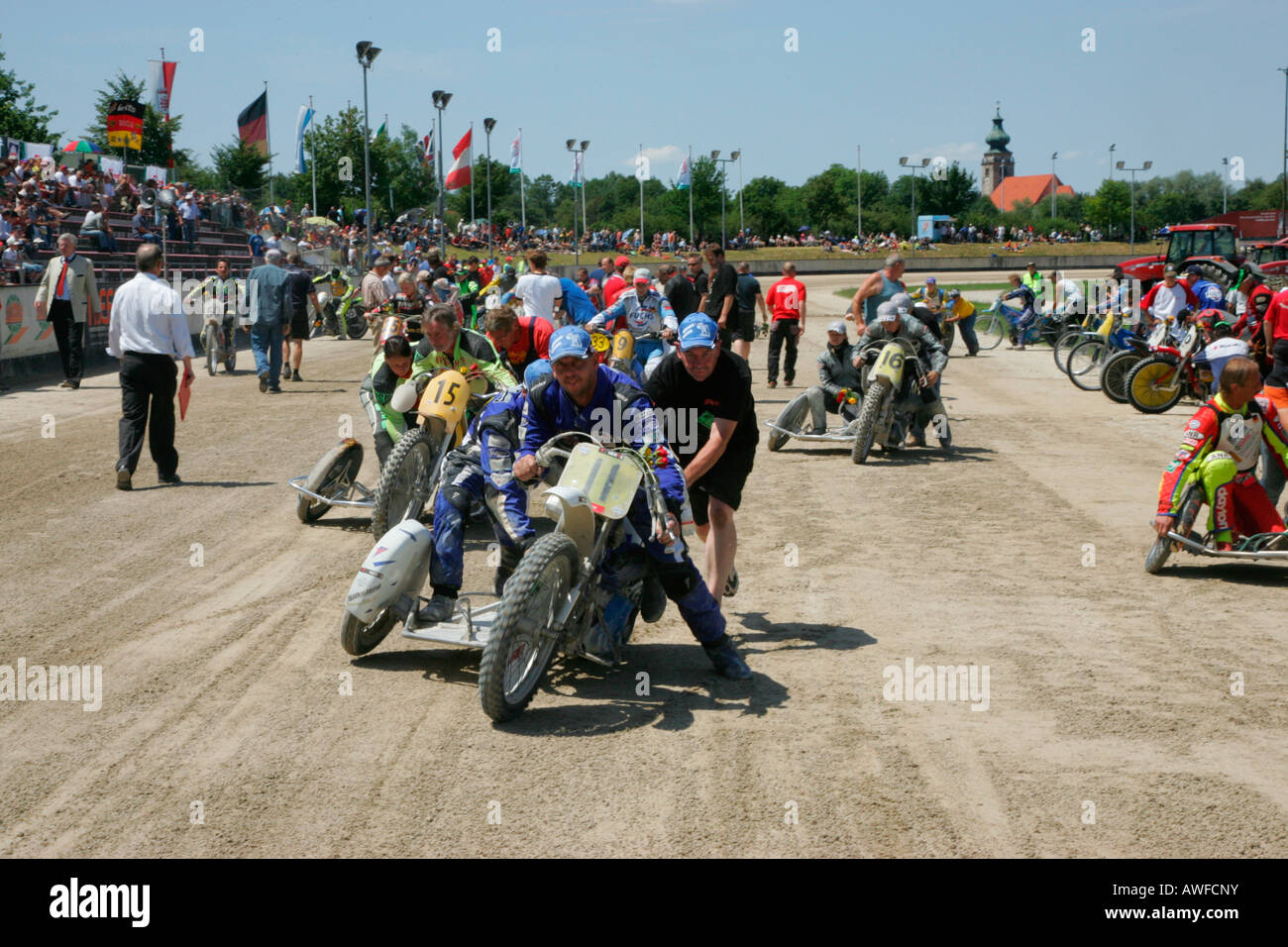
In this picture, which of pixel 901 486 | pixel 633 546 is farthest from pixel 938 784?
pixel 901 486

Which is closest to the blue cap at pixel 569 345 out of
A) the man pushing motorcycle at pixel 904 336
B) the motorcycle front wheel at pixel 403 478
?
the motorcycle front wheel at pixel 403 478

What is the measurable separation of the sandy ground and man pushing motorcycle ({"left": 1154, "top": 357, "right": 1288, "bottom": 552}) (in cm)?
38

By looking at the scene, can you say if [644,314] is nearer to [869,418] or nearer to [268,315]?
[869,418]

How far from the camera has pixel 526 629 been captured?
549 centimetres

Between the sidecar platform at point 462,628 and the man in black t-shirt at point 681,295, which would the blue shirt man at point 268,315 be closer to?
the man in black t-shirt at point 681,295

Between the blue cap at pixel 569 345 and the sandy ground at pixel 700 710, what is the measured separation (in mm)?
1628

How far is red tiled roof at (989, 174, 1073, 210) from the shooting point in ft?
569

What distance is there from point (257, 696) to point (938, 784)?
312 cm

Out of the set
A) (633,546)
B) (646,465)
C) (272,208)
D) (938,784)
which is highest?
(272,208)

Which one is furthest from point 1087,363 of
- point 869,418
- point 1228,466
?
point 1228,466

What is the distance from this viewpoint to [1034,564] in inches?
341

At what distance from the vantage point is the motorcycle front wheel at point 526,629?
17.6 feet
